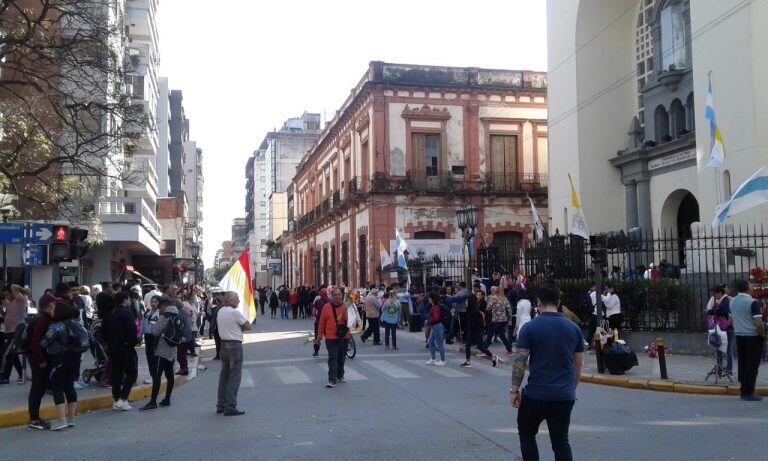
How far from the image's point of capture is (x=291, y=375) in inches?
579

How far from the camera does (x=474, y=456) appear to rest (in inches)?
291

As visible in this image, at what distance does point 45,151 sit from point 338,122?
2977 centimetres

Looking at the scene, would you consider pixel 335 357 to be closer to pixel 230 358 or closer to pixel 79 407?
pixel 230 358

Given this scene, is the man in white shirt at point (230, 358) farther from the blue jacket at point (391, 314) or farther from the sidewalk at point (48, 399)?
the blue jacket at point (391, 314)

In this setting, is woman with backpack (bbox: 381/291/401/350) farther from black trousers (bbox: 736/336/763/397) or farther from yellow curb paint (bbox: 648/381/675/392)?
black trousers (bbox: 736/336/763/397)

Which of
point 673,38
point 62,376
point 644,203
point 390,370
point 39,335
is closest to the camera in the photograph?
point 62,376

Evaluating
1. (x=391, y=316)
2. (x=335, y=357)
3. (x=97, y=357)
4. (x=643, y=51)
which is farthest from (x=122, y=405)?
(x=643, y=51)

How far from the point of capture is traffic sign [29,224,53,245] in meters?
13.5

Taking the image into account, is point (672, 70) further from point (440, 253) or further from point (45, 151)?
point (45, 151)

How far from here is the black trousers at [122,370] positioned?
417 inches

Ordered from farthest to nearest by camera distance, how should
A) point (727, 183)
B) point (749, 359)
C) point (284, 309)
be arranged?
point (284, 309) < point (727, 183) < point (749, 359)

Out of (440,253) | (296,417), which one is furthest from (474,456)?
(440,253)

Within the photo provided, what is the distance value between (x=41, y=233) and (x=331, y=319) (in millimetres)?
5542

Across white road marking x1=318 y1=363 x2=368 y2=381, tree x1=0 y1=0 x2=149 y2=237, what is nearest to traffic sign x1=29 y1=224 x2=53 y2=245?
tree x1=0 y1=0 x2=149 y2=237
